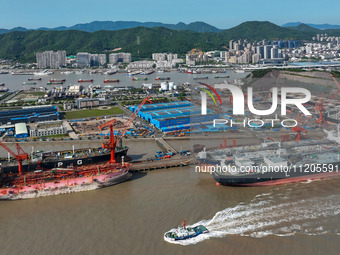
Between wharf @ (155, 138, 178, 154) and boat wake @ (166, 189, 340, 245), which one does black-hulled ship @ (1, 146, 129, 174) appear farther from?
boat wake @ (166, 189, 340, 245)

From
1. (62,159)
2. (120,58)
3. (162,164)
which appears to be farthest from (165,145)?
(120,58)

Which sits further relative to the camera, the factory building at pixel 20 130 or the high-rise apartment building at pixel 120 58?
the high-rise apartment building at pixel 120 58

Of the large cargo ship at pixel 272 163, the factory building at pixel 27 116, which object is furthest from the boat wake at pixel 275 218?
the factory building at pixel 27 116

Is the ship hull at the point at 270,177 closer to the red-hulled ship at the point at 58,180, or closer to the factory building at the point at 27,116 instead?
the red-hulled ship at the point at 58,180

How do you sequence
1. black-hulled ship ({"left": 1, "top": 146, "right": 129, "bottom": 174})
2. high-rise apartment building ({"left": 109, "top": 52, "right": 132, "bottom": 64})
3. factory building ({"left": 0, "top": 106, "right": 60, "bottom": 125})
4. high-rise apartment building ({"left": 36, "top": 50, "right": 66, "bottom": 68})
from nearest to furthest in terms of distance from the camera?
black-hulled ship ({"left": 1, "top": 146, "right": 129, "bottom": 174}), factory building ({"left": 0, "top": 106, "right": 60, "bottom": 125}), high-rise apartment building ({"left": 36, "top": 50, "right": 66, "bottom": 68}), high-rise apartment building ({"left": 109, "top": 52, "right": 132, "bottom": 64})

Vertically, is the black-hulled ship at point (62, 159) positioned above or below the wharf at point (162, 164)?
above

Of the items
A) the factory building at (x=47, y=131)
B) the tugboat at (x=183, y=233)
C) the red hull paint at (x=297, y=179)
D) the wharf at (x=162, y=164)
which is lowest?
the tugboat at (x=183, y=233)

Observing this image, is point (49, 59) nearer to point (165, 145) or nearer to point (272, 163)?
point (165, 145)

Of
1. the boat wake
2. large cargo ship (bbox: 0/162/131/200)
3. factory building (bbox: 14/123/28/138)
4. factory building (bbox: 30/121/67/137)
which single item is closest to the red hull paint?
the boat wake
